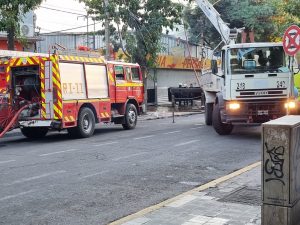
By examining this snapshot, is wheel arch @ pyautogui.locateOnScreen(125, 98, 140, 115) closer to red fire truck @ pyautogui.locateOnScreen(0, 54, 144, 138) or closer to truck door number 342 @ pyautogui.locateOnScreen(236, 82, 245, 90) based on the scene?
red fire truck @ pyautogui.locateOnScreen(0, 54, 144, 138)

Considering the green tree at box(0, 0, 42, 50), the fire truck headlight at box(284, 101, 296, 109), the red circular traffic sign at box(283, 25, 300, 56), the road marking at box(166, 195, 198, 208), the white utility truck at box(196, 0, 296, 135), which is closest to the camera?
the road marking at box(166, 195, 198, 208)

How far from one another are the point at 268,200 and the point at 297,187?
355mm

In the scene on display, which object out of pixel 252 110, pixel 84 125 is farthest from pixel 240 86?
pixel 84 125

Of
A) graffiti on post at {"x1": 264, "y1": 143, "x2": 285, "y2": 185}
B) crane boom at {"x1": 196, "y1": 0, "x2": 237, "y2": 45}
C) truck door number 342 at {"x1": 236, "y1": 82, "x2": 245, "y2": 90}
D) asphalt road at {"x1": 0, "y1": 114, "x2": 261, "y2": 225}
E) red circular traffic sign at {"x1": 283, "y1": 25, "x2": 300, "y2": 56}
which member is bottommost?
asphalt road at {"x1": 0, "y1": 114, "x2": 261, "y2": 225}

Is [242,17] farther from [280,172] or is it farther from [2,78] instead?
[280,172]

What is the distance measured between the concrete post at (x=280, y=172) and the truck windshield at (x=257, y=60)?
927cm

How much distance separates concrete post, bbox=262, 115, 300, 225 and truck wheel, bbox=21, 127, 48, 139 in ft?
37.5

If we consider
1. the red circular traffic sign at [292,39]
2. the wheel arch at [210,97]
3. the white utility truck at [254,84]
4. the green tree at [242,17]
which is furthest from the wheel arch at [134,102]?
the green tree at [242,17]

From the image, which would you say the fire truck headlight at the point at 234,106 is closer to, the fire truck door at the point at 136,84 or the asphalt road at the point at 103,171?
the asphalt road at the point at 103,171

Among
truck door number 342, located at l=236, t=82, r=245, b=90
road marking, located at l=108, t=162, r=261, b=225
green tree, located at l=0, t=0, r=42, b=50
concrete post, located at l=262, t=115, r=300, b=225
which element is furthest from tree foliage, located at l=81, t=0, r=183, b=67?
concrete post, located at l=262, t=115, r=300, b=225

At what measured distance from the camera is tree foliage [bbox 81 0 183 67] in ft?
78.3

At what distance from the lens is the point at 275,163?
4707 millimetres

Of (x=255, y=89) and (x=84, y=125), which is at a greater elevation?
(x=255, y=89)

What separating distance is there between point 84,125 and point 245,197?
9.15m
